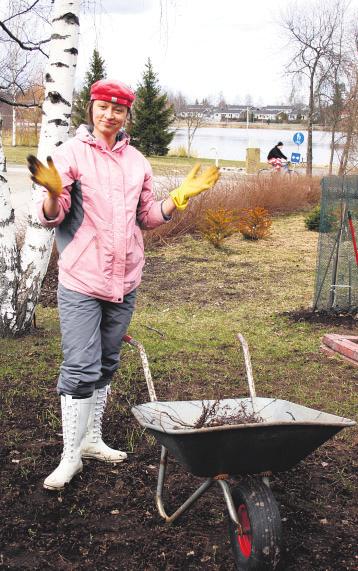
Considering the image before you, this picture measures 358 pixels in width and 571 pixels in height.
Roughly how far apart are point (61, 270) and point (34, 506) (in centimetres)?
99

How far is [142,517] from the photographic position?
300cm

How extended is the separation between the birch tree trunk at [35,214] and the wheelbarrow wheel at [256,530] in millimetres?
2958

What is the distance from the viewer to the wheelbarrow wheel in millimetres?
2389

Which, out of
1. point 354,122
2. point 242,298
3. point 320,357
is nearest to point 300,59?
point 354,122

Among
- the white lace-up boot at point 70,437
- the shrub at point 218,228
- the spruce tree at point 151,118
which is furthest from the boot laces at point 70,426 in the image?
the spruce tree at point 151,118

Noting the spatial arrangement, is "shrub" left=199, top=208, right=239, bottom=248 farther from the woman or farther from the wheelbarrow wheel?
the wheelbarrow wheel

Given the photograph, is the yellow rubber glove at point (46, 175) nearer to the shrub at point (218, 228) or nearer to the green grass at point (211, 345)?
the green grass at point (211, 345)

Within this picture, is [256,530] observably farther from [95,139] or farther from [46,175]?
[95,139]

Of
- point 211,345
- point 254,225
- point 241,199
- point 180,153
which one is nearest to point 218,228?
point 254,225

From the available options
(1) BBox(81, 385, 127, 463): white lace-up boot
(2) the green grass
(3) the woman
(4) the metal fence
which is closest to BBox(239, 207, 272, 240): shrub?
(2) the green grass

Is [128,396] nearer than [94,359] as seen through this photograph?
No

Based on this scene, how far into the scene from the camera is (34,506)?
3068 mm

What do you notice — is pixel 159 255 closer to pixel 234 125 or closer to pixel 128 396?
pixel 128 396

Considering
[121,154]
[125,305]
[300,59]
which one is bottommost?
[125,305]
